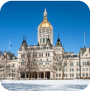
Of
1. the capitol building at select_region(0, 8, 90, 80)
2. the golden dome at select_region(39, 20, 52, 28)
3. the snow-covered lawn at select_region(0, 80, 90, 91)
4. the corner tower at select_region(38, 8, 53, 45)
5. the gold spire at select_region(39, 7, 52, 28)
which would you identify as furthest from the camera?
the gold spire at select_region(39, 7, 52, 28)

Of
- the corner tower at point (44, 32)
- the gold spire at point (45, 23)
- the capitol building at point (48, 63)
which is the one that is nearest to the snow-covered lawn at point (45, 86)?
the capitol building at point (48, 63)

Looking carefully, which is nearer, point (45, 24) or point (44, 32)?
point (44, 32)

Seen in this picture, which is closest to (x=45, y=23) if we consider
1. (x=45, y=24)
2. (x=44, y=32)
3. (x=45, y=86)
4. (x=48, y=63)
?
(x=45, y=24)

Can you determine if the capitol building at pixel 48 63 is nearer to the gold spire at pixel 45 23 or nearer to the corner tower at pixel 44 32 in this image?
the corner tower at pixel 44 32

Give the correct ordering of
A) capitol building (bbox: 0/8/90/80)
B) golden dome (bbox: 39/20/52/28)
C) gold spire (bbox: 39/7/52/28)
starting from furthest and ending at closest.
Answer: gold spire (bbox: 39/7/52/28), golden dome (bbox: 39/20/52/28), capitol building (bbox: 0/8/90/80)

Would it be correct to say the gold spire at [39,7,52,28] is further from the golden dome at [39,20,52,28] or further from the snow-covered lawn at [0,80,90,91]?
the snow-covered lawn at [0,80,90,91]

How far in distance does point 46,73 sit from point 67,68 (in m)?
12.6

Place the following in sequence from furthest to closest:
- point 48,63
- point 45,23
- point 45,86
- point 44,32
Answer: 1. point 45,23
2. point 44,32
3. point 48,63
4. point 45,86

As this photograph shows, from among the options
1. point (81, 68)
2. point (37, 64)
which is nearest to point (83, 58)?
point (81, 68)

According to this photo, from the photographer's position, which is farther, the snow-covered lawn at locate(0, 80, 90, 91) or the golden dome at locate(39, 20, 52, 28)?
the golden dome at locate(39, 20, 52, 28)

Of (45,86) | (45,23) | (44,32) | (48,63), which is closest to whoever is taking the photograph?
(45,86)

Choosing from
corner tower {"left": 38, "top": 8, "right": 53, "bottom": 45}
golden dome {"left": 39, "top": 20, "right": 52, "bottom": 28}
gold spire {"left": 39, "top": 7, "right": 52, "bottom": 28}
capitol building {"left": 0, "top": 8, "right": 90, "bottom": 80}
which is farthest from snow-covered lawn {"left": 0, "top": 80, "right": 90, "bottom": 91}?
gold spire {"left": 39, "top": 7, "right": 52, "bottom": 28}

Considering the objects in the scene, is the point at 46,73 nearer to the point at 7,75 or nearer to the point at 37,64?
the point at 37,64

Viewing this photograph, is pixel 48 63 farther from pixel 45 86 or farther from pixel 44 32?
pixel 45 86
